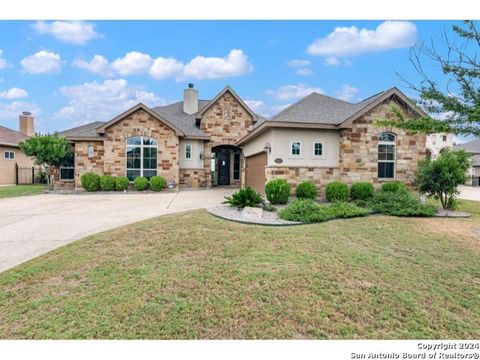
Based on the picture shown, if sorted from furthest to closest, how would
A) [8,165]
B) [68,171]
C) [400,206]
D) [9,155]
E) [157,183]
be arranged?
1. [9,155]
2. [8,165]
3. [68,171]
4. [157,183]
5. [400,206]

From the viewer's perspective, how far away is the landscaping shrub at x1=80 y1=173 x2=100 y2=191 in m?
15.7

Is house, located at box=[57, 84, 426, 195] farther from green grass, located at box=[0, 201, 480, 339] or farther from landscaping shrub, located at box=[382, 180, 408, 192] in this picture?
green grass, located at box=[0, 201, 480, 339]

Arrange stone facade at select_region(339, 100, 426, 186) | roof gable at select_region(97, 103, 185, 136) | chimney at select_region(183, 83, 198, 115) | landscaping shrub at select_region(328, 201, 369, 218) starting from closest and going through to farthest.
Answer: landscaping shrub at select_region(328, 201, 369, 218) → stone facade at select_region(339, 100, 426, 186) → roof gable at select_region(97, 103, 185, 136) → chimney at select_region(183, 83, 198, 115)

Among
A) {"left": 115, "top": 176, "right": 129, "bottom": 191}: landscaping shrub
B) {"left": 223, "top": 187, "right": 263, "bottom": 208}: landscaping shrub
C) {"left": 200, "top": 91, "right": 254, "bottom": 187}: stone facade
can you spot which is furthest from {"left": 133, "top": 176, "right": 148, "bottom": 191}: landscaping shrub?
{"left": 223, "top": 187, "right": 263, "bottom": 208}: landscaping shrub

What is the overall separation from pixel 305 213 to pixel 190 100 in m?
17.8

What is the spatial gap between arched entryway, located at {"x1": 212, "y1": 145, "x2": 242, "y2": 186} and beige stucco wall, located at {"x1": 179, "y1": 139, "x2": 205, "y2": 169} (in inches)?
135

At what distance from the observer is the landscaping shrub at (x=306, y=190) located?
11281mm

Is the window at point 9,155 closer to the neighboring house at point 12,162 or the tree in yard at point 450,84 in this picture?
the neighboring house at point 12,162

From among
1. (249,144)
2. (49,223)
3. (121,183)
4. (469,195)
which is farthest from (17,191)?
(469,195)

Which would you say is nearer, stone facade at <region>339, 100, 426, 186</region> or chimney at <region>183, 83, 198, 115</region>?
stone facade at <region>339, 100, 426, 186</region>

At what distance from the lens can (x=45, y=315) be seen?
126 inches

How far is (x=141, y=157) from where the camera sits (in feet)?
54.4

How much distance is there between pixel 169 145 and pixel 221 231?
11354 mm

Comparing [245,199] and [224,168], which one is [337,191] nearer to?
[245,199]
